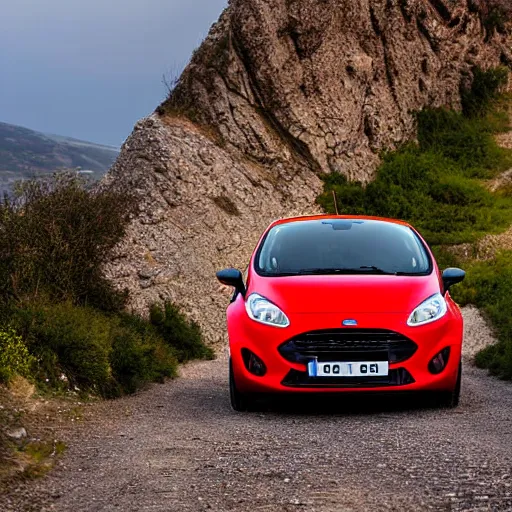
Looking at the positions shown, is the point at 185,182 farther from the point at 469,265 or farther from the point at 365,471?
the point at 365,471

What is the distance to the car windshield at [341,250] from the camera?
8883 millimetres

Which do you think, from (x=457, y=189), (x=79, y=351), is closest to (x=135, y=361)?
(x=79, y=351)

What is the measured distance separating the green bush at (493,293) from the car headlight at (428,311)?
6929 mm

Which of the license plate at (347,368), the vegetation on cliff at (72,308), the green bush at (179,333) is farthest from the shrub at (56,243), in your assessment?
the license plate at (347,368)

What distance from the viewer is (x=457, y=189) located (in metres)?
28.8

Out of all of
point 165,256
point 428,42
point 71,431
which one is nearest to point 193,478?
point 71,431

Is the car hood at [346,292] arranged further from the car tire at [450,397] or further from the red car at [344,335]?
the car tire at [450,397]

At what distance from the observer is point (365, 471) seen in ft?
18.6

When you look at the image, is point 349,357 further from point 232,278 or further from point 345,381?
point 232,278

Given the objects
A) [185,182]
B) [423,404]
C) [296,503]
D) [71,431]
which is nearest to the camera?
[296,503]

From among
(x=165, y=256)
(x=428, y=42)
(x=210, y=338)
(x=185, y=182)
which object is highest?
(x=428, y=42)

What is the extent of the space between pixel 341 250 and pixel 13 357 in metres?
3.43

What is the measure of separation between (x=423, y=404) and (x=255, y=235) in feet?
50.3

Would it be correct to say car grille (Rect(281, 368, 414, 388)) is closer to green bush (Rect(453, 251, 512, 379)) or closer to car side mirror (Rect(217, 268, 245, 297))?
car side mirror (Rect(217, 268, 245, 297))
